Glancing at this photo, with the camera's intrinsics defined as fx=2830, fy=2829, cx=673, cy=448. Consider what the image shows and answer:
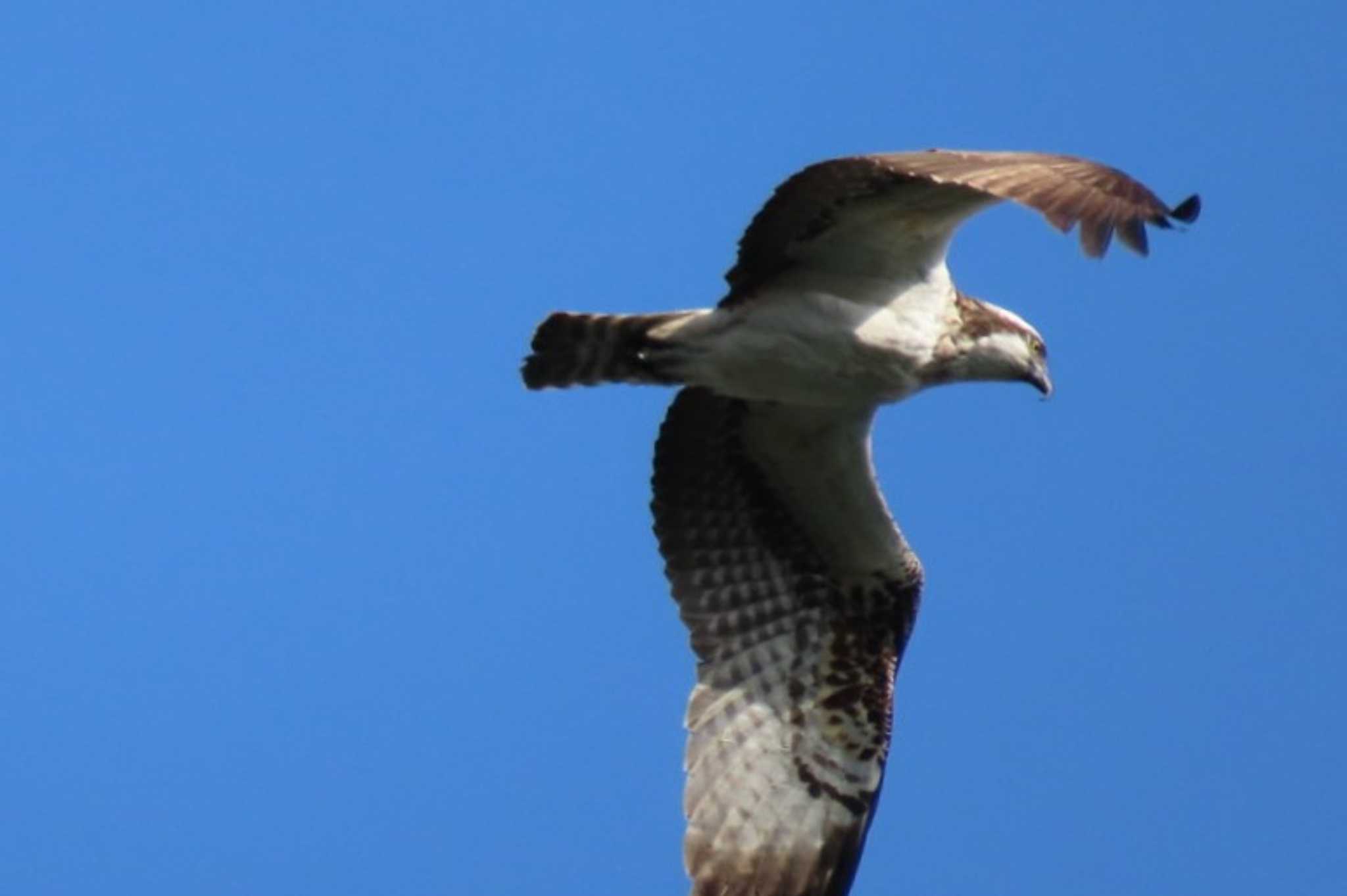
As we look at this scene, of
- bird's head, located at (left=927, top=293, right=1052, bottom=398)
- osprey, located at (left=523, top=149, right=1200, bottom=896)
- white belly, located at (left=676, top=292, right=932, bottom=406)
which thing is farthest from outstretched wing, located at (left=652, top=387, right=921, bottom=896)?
bird's head, located at (left=927, top=293, right=1052, bottom=398)

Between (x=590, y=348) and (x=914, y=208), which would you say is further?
(x=590, y=348)

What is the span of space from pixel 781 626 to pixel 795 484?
1.88 feet

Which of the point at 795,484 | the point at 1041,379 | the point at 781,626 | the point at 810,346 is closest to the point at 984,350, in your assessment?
the point at 1041,379

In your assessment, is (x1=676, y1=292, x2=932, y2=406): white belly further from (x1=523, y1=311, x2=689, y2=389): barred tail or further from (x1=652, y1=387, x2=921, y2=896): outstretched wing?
(x1=652, y1=387, x2=921, y2=896): outstretched wing

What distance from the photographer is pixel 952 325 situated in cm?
997

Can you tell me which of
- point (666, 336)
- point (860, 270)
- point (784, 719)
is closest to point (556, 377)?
point (666, 336)

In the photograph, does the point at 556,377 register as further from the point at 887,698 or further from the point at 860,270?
the point at 887,698

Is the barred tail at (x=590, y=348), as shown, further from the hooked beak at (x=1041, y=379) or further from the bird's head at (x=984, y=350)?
the hooked beak at (x=1041, y=379)

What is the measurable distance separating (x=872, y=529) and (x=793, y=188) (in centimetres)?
206

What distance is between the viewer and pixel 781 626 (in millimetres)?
11094

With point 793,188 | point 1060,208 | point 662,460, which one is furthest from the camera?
point 662,460

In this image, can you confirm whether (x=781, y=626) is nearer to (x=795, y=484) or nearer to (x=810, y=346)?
(x=795, y=484)

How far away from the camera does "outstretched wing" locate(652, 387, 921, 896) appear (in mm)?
10750

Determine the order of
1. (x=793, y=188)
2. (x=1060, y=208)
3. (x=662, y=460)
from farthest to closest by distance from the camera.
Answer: (x=662, y=460) → (x=793, y=188) → (x=1060, y=208)
